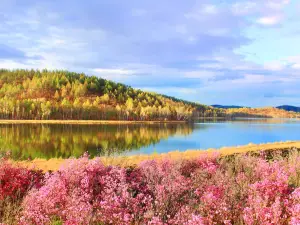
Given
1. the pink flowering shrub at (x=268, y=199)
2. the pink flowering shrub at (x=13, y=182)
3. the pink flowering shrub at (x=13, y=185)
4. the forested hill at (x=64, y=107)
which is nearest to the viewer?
the pink flowering shrub at (x=268, y=199)

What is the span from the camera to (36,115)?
12181cm

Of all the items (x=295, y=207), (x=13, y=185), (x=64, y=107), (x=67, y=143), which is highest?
(x=64, y=107)

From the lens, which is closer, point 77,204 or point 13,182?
point 77,204

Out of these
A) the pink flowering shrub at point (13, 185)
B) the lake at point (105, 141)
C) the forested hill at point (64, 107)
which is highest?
the forested hill at point (64, 107)

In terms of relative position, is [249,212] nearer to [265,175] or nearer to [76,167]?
[265,175]

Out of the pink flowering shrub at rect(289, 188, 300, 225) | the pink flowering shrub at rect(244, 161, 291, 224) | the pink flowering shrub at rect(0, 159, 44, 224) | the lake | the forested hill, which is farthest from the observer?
the forested hill

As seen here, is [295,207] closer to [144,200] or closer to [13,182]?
[144,200]

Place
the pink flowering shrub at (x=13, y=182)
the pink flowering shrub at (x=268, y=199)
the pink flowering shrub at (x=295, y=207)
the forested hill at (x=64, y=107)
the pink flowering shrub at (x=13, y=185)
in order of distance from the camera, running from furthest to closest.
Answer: the forested hill at (x=64, y=107) → the pink flowering shrub at (x=13, y=182) → the pink flowering shrub at (x=13, y=185) → the pink flowering shrub at (x=268, y=199) → the pink flowering shrub at (x=295, y=207)

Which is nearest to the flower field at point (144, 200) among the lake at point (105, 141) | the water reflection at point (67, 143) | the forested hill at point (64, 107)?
the lake at point (105, 141)

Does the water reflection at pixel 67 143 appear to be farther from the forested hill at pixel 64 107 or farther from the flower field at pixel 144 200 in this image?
the forested hill at pixel 64 107

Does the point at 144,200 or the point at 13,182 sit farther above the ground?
the point at 144,200

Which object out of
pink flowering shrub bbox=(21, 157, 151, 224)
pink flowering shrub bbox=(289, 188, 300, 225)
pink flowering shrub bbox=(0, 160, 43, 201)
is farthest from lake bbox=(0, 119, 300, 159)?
pink flowering shrub bbox=(289, 188, 300, 225)

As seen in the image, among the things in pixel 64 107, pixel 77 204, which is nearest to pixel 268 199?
pixel 77 204

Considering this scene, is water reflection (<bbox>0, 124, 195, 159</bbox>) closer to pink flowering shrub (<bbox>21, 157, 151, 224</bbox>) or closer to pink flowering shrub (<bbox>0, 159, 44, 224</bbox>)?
pink flowering shrub (<bbox>0, 159, 44, 224</bbox>)
